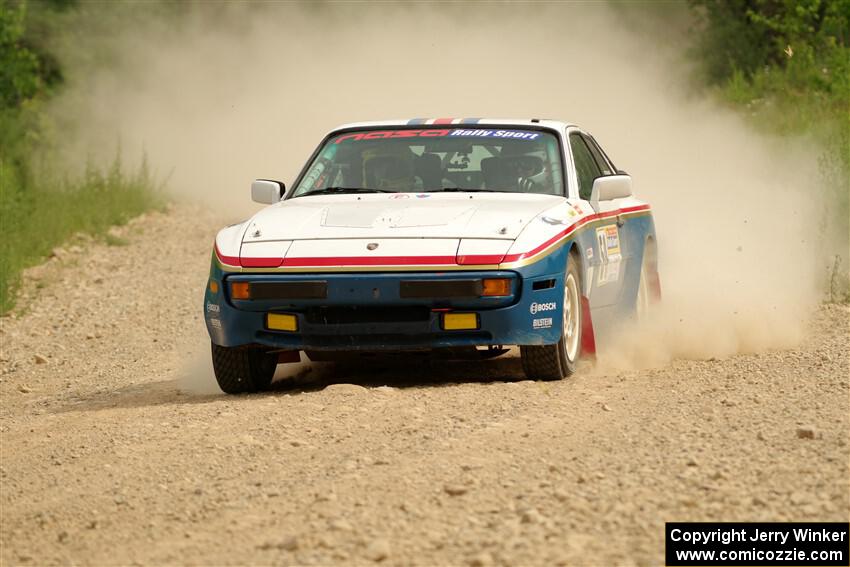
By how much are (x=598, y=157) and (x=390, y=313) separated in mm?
2942

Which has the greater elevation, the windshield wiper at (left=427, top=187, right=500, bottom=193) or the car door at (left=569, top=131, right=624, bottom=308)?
the windshield wiper at (left=427, top=187, right=500, bottom=193)

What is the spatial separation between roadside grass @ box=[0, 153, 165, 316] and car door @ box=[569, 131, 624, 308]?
6.78 metres

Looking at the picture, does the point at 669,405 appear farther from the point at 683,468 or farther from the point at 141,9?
the point at 141,9

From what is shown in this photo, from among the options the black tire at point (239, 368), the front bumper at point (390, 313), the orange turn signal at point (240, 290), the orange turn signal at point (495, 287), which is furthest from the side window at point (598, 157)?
the orange turn signal at point (240, 290)

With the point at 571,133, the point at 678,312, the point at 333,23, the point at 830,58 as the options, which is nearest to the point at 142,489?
the point at 571,133

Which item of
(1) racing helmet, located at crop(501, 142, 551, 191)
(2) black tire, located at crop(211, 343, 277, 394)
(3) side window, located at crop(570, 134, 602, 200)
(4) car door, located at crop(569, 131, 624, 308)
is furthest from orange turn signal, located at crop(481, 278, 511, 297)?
(3) side window, located at crop(570, 134, 602, 200)

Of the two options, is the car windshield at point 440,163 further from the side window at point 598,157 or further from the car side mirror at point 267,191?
the side window at point 598,157

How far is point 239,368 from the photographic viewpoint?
863 centimetres

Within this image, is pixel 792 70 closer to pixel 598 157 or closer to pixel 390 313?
pixel 598 157

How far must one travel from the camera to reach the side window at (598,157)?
34.2ft

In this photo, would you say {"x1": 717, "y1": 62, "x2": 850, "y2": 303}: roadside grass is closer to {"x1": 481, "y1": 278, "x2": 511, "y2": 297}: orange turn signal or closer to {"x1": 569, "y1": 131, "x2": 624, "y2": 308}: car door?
{"x1": 569, "y1": 131, "x2": 624, "y2": 308}: car door

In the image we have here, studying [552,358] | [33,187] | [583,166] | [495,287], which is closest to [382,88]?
[33,187]

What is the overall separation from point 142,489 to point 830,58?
18199 millimetres

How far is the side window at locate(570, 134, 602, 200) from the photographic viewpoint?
9.52m
